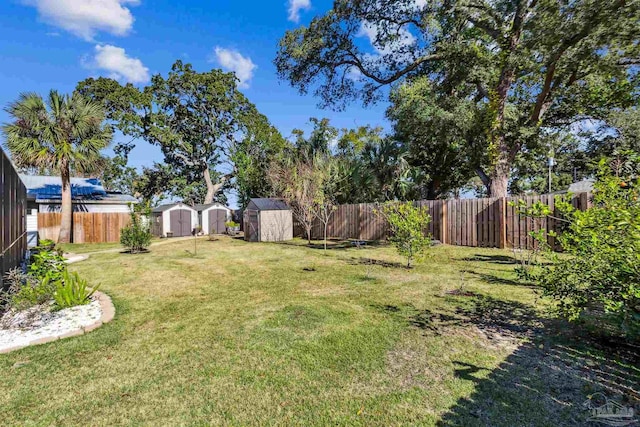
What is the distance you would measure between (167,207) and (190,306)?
60.7 feet

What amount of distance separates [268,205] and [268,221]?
0.87 m

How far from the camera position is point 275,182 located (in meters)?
19.7

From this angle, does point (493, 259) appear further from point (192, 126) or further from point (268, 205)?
point (192, 126)

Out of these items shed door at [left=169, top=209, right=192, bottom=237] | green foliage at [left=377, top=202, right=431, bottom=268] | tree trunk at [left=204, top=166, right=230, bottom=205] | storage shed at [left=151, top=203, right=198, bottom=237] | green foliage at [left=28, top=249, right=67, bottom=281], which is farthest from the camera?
tree trunk at [left=204, top=166, right=230, bottom=205]

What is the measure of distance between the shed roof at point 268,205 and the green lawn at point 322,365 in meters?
10.4

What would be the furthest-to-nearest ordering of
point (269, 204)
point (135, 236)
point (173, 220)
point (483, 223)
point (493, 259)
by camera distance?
point (173, 220) < point (269, 204) < point (135, 236) < point (483, 223) < point (493, 259)

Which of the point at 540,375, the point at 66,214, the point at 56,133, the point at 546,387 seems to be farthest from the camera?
the point at 66,214

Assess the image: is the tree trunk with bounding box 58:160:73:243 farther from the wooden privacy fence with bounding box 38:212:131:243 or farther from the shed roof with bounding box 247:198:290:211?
the shed roof with bounding box 247:198:290:211

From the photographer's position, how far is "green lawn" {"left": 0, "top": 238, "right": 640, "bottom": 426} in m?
2.21

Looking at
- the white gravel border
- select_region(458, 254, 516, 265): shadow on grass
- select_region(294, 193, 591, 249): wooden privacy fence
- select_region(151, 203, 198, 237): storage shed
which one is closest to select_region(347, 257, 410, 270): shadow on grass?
select_region(294, 193, 591, 249): wooden privacy fence

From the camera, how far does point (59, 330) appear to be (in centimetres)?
379

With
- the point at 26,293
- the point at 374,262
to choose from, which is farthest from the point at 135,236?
the point at 374,262

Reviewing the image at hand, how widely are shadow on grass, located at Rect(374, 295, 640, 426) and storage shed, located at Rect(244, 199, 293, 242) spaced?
12163 mm

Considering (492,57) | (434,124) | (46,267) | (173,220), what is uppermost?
(492,57)
